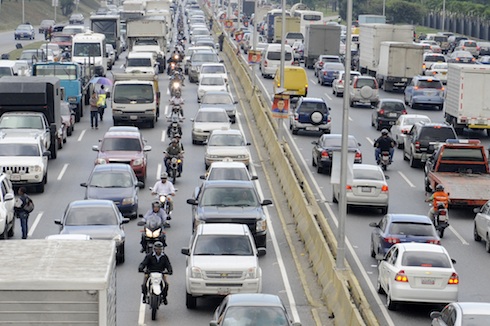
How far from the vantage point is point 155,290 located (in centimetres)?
2322

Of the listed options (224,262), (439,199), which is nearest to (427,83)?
(439,199)

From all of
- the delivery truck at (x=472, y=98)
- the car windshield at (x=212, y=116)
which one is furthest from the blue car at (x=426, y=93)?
the car windshield at (x=212, y=116)

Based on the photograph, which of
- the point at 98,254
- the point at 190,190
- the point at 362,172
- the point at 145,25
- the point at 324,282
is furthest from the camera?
the point at 145,25

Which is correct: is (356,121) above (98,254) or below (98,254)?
below

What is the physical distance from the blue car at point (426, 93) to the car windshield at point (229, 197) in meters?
32.1

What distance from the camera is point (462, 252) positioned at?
31156 millimetres

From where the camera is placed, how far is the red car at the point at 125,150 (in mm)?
39188

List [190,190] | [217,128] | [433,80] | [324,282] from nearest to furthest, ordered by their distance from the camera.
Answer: [324,282], [190,190], [217,128], [433,80]

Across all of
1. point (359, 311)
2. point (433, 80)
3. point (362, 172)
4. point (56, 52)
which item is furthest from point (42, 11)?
point (359, 311)

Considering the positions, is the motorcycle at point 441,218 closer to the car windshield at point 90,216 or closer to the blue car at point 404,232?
the blue car at point 404,232

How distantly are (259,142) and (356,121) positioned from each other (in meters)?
8.77

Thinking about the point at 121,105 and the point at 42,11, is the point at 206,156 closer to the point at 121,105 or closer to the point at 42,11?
the point at 121,105

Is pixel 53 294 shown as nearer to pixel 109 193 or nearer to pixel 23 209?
pixel 23 209

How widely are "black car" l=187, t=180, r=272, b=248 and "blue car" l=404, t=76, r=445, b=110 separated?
31728 millimetres
